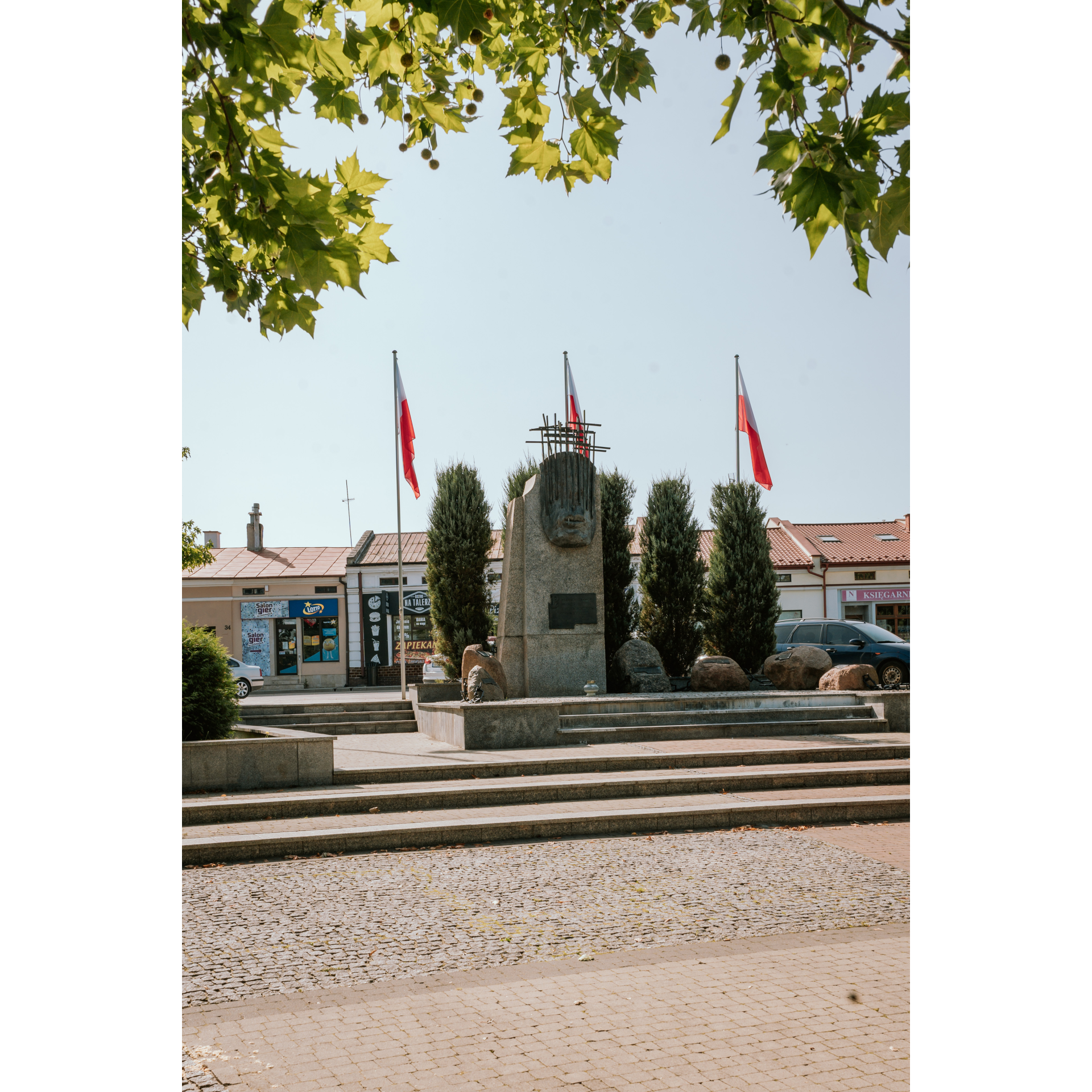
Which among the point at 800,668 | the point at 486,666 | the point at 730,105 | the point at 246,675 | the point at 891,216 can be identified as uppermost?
the point at 730,105

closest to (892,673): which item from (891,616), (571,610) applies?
(571,610)

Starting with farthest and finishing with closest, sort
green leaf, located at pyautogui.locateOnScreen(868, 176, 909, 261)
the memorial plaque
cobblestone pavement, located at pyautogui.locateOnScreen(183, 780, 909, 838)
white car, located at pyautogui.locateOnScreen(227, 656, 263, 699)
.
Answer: white car, located at pyautogui.locateOnScreen(227, 656, 263, 699), the memorial plaque, cobblestone pavement, located at pyautogui.locateOnScreen(183, 780, 909, 838), green leaf, located at pyautogui.locateOnScreen(868, 176, 909, 261)

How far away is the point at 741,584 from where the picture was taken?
Answer: 20.2 metres

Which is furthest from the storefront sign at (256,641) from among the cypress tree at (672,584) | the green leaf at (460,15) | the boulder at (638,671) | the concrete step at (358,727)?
the green leaf at (460,15)

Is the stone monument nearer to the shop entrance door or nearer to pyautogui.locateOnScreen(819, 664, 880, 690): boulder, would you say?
pyautogui.locateOnScreen(819, 664, 880, 690): boulder

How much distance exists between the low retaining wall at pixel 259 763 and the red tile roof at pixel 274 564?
84.6 feet

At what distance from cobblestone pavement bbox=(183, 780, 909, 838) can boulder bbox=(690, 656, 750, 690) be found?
731 cm

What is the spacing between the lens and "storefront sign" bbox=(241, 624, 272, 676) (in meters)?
35.1

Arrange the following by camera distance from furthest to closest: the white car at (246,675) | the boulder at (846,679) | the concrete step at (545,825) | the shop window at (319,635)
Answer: the shop window at (319,635) < the white car at (246,675) < the boulder at (846,679) < the concrete step at (545,825)

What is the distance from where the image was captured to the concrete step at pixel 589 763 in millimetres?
10023

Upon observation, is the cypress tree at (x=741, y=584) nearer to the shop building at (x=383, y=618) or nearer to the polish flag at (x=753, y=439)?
the polish flag at (x=753, y=439)

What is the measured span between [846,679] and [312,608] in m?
23.9

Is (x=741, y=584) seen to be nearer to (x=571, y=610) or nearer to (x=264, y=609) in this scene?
(x=571, y=610)

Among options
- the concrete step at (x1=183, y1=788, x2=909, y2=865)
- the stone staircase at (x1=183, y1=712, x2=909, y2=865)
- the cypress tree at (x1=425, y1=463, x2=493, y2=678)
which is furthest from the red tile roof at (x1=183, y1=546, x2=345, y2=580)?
the concrete step at (x1=183, y1=788, x2=909, y2=865)
